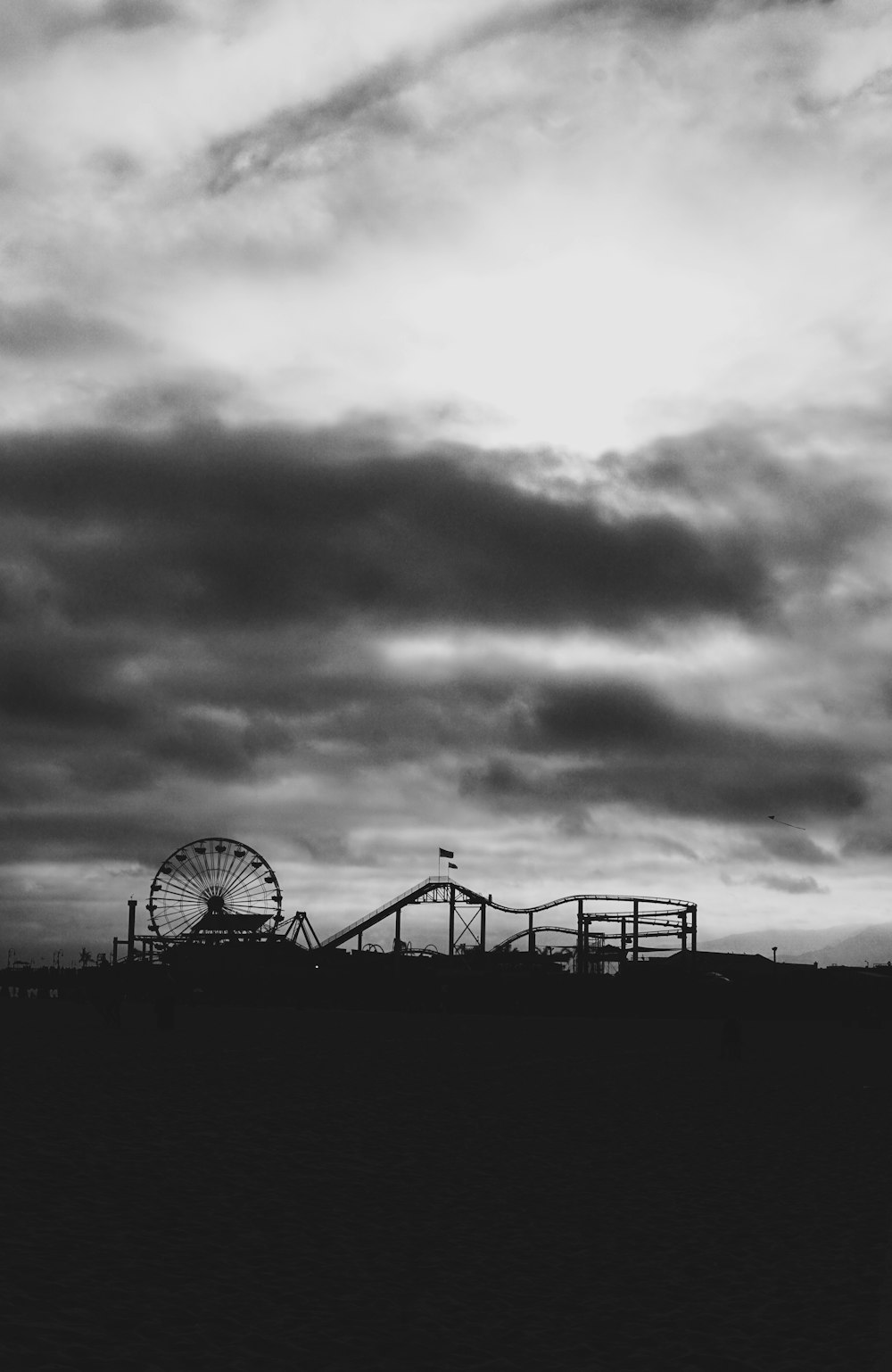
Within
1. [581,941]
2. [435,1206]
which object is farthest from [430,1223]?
[581,941]

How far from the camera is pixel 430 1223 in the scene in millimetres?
13953

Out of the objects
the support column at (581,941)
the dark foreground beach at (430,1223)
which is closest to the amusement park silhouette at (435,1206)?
the dark foreground beach at (430,1223)

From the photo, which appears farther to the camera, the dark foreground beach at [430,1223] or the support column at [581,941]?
the support column at [581,941]

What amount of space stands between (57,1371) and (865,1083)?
97.6 feet

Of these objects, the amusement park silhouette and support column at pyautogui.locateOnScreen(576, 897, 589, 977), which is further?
support column at pyautogui.locateOnScreen(576, 897, 589, 977)

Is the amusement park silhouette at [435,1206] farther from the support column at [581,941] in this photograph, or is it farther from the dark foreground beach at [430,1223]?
the support column at [581,941]

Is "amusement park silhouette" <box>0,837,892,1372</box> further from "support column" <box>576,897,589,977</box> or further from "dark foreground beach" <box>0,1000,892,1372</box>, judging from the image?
"support column" <box>576,897,589,977</box>

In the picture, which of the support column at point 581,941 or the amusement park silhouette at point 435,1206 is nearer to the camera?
the amusement park silhouette at point 435,1206

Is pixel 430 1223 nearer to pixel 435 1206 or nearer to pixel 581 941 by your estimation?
pixel 435 1206

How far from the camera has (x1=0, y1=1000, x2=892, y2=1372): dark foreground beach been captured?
31.6 ft

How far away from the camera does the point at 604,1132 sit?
72.6 feet

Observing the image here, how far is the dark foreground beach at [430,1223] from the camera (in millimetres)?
9641

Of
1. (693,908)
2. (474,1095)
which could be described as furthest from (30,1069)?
(693,908)

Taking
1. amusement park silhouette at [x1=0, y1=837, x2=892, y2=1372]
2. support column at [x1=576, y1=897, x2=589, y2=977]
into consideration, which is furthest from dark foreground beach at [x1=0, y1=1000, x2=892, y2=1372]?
support column at [x1=576, y1=897, x2=589, y2=977]
